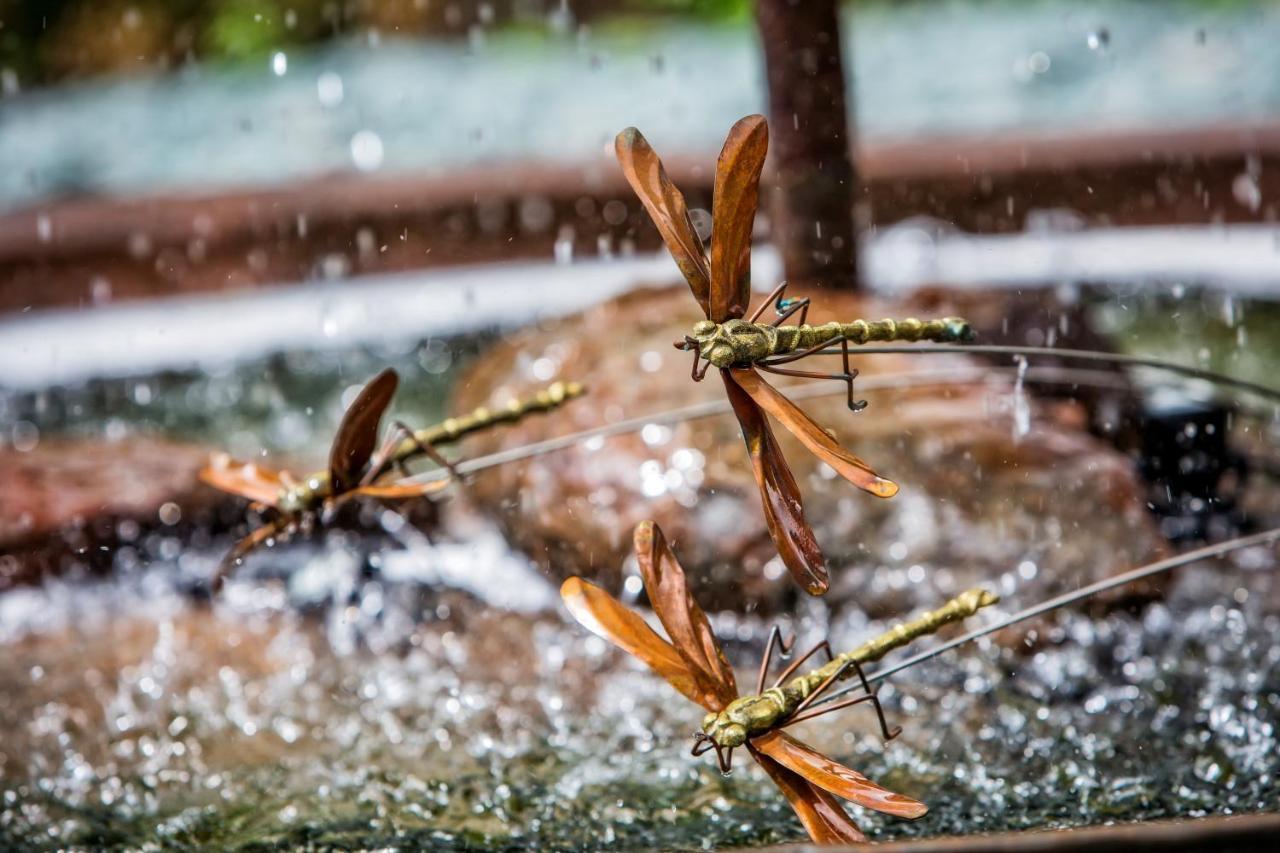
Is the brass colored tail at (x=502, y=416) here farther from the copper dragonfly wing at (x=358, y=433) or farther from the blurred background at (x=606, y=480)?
the blurred background at (x=606, y=480)

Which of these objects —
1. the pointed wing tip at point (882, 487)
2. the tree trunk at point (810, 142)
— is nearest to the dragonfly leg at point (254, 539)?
the pointed wing tip at point (882, 487)

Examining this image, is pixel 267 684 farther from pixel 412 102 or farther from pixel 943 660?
pixel 412 102

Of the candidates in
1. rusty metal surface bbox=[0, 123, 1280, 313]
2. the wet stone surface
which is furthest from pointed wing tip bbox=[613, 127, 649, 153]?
rusty metal surface bbox=[0, 123, 1280, 313]

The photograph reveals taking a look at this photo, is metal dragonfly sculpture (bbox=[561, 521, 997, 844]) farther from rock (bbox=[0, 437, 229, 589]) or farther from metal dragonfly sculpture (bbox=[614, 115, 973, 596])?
rock (bbox=[0, 437, 229, 589])

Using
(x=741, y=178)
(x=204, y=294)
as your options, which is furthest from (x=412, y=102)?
(x=741, y=178)

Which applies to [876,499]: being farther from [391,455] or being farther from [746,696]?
[746,696]
